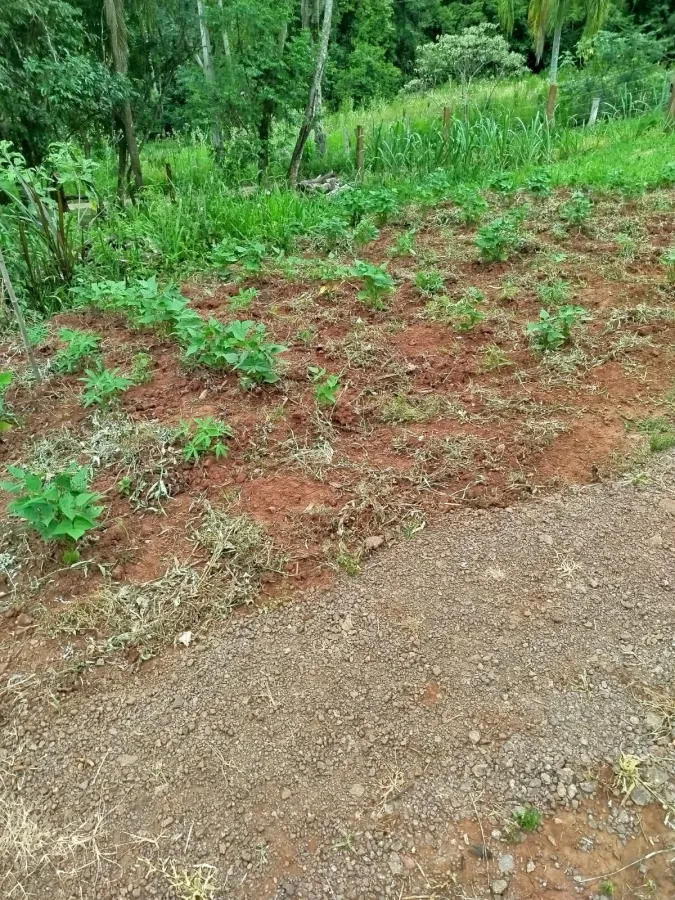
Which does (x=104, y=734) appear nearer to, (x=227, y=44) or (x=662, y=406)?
(x=662, y=406)

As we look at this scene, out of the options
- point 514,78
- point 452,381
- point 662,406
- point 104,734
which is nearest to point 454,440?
point 452,381

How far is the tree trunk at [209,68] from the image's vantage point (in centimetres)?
718

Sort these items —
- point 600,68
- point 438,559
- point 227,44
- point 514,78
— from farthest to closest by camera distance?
1. point 514,78
2. point 600,68
3. point 227,44
4. point 438,559

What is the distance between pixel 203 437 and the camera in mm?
2340

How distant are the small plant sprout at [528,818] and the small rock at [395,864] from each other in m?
0.27

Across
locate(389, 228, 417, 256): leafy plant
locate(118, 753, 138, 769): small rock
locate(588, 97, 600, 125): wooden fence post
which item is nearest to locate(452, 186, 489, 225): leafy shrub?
locate(389, 228, 417, 256): leafy plant

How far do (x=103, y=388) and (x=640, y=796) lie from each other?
243 centimetres

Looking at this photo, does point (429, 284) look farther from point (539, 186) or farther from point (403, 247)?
point (539, 186)

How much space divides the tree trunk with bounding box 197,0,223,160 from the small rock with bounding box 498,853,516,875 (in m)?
7.97

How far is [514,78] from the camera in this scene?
1498cm

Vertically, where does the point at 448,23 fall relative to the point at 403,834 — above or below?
above

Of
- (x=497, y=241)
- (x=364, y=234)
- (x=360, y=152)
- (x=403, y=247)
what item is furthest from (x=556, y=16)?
(x=497, y=241)

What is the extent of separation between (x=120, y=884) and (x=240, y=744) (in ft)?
1.22

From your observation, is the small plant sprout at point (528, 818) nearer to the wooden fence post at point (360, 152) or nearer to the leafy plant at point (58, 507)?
the leafy plant at point (58, 507)
